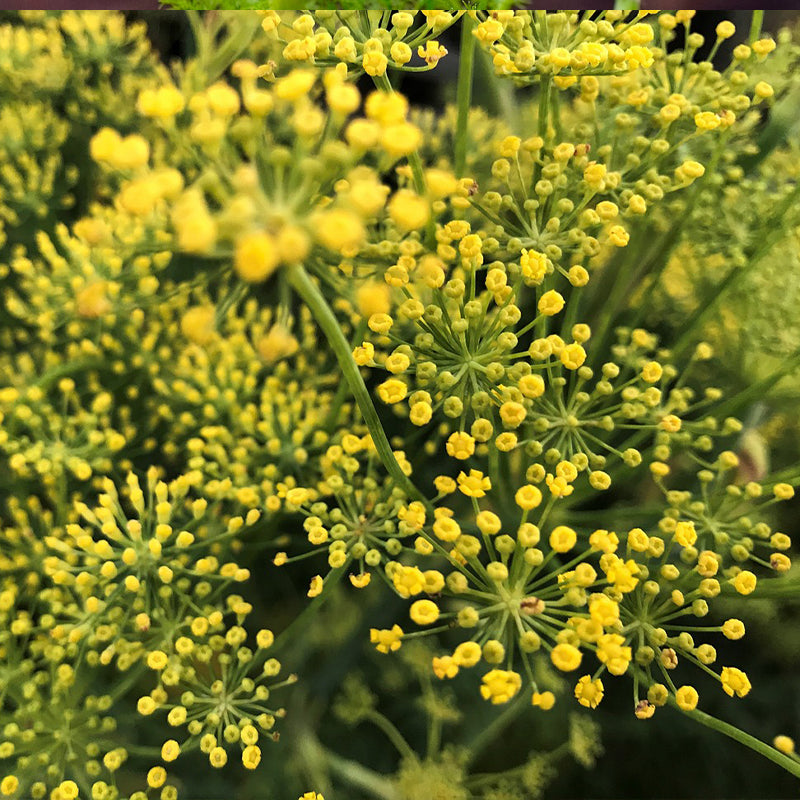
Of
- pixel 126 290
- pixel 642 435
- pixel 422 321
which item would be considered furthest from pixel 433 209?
pixel 126 290

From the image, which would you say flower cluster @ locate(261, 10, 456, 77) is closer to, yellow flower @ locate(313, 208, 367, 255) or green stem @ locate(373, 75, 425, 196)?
green stem @ locate(373, 75, 425, 196)

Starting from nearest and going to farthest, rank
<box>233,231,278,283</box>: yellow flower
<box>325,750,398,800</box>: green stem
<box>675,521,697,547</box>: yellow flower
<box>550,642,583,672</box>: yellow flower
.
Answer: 1. <box>233,231,278,283</box>: yellow flower
2. <box>550,642,583,672</box>: yellow flower
3. <box>675,521,697,547</box>: yellow flower
4. <box>325,750,398,800</box>: green stem

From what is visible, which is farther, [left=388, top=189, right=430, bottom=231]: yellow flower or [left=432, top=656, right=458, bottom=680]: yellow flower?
[left=432, top=656, right=458, bottom=680]: yellow flower

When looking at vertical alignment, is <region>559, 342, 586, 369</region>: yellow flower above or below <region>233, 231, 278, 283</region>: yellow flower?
below

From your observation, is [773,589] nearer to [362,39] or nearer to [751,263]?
[751,263]

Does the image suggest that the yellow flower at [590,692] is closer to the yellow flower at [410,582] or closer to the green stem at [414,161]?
the yellow flower at [410,582]

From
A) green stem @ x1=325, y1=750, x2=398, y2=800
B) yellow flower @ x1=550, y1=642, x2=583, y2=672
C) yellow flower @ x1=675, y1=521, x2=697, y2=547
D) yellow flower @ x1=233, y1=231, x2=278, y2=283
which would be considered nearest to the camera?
yellow flower @ x1=233, y1=231, x2=278, y2=283

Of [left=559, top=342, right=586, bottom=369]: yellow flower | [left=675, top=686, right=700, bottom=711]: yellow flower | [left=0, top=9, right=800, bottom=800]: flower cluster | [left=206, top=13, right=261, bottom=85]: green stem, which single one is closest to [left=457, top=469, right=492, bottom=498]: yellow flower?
[left=0, top=9, right=800, bottom=800]: flower cluster

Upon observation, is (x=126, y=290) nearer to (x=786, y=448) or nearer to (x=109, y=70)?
(x=109, y=70)
